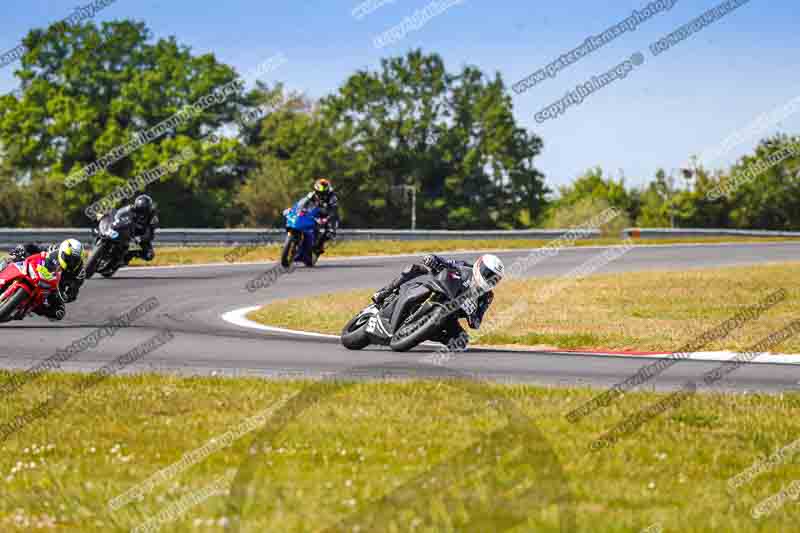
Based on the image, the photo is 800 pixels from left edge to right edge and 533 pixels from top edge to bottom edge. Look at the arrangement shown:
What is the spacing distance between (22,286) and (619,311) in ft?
34.9

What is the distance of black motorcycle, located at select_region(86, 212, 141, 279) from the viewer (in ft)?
64.2

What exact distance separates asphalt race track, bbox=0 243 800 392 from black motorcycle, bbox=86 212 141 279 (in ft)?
1.54

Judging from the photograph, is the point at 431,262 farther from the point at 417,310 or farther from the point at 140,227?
the point at 140,227

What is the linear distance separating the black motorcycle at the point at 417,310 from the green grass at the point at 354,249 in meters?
16.4

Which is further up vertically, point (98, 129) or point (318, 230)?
point (98, 129)

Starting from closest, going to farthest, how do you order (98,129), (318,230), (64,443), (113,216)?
(64,443)
(113,216)
(318,230)
(98,129)

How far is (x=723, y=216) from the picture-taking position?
83.7 m

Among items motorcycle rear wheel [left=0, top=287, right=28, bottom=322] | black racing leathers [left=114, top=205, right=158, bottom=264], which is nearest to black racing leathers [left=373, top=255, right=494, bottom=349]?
motorcycle rear wheel [left=0, top=287, right=28, bottom=322]

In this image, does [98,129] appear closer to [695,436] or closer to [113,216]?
[113,216]

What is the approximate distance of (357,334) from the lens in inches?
492

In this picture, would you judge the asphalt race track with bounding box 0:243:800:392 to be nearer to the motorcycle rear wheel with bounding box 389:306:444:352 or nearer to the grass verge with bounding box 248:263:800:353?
the motorcycle rear wheel with bounding box 389:306:444:352

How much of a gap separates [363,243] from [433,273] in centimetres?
2424

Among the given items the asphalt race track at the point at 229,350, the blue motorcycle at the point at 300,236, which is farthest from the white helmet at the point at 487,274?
the blue motorcycle at the point at 300,236

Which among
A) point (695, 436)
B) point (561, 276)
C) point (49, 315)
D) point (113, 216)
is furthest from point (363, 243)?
point (695, 436)
